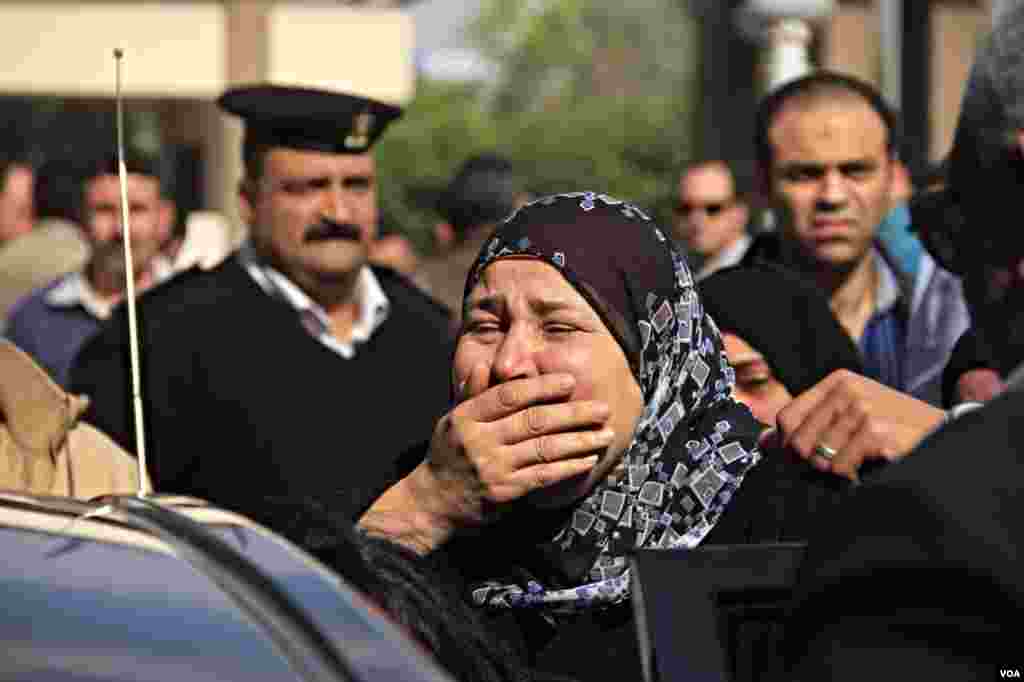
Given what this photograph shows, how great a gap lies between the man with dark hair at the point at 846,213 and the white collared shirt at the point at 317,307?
1205 mm

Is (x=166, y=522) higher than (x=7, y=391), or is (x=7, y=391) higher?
(x=166, y=522)

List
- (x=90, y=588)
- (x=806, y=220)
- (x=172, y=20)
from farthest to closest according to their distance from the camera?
(x=172, y=20)
(x=806, y=220)
(x=90, y=588)

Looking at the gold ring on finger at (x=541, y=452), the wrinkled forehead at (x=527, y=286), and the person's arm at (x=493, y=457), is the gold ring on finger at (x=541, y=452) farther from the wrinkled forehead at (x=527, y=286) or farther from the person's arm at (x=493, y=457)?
the wrinkled forehead at (x=527, y=286)

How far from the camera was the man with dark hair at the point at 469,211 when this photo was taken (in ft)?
28.7

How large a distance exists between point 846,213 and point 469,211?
3.43m

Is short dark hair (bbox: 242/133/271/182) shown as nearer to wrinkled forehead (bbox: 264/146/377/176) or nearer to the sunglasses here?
wrinkled forehead (bbox: 264/146/377/176)

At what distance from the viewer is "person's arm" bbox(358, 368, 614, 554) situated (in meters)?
3.03

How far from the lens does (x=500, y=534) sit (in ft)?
10.6

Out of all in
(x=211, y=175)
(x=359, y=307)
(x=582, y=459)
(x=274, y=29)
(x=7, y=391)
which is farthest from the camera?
(x=211, y=175)

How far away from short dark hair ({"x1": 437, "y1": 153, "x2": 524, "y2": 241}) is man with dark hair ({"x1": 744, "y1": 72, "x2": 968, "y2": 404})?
2.94 metres

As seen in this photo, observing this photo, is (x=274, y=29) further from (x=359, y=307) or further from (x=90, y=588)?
(x=90, y=588)

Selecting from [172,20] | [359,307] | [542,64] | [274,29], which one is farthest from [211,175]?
[542,64]

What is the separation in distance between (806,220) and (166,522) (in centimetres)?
412

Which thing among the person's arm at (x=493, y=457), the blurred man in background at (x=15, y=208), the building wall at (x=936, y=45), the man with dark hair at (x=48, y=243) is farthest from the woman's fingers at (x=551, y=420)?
the building wall at (x=936, y=45)
